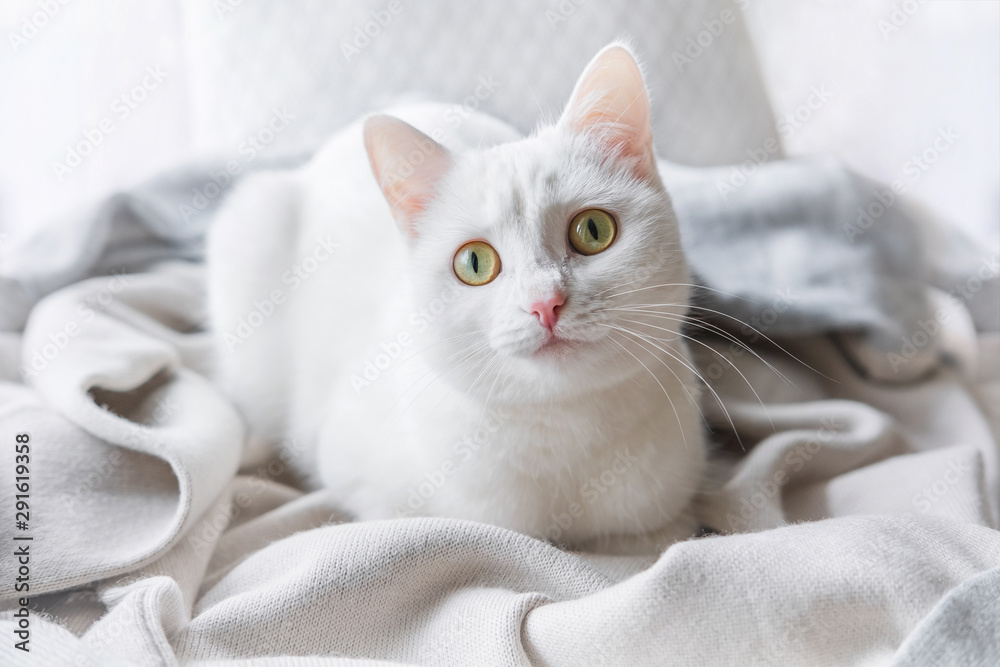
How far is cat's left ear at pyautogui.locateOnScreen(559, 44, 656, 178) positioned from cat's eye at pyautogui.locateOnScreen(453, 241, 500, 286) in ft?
0.69

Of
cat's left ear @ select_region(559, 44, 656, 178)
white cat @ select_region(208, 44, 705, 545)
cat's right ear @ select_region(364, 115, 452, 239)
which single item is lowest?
white cat @ select_region(208, 44, 705, 545)

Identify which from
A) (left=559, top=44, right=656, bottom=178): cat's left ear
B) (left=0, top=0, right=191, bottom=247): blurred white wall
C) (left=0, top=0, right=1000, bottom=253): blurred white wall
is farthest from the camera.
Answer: (left=0, top=0, right=191, bottom=247): blurred white wall

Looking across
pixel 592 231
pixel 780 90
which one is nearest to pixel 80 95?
pixel 592 231

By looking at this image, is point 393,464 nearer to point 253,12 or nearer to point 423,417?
point 423,417

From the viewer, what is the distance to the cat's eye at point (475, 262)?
82 cm

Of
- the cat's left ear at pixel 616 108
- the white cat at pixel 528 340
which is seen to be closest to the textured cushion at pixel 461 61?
the white cat at pixel 528 340

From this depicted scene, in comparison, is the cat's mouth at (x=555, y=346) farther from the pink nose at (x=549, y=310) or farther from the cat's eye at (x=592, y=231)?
the cat's eye at (x=592, y=231)

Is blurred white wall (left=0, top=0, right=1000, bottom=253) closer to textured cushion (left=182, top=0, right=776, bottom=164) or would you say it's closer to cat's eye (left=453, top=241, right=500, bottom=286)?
textured cushion (left=182, top=0, right=776, bottom=164)

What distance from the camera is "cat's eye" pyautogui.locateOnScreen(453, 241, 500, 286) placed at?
82 centimetres

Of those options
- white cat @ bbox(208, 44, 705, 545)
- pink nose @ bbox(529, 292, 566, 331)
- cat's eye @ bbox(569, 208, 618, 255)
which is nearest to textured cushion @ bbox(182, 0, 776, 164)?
white cat @ bbox(208, 44, 705, 545)

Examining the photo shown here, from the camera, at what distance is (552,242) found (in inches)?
31.1

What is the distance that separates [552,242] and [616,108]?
0.69 feet

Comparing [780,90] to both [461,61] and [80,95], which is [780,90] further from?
[80,95]

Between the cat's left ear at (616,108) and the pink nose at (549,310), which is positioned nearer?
the pink nose at (549,310)
